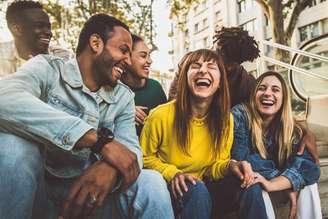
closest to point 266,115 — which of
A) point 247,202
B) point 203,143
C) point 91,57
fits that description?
point 203,143

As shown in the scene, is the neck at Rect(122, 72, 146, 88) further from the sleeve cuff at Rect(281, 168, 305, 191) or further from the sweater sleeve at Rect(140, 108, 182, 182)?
the sleeve cuff at Rect(281, 168, 305, 191)

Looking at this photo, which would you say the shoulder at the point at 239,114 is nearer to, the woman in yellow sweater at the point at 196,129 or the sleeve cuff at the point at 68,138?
the woman in yellow sweater at the point at 196,129

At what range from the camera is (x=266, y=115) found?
2.91m

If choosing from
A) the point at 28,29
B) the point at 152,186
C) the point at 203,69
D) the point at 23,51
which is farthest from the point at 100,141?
the point at 28,29

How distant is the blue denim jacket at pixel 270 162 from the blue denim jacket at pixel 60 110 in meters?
0.92

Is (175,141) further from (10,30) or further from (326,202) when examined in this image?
(10,30)

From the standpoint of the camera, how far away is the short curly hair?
342cm

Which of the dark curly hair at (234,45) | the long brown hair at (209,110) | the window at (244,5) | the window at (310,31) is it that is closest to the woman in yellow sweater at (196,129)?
the long brown hair at (209,110)

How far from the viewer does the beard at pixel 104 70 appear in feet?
6.86

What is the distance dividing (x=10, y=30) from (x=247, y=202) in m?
2.57

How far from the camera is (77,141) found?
1599mm

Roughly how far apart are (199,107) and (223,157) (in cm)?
37

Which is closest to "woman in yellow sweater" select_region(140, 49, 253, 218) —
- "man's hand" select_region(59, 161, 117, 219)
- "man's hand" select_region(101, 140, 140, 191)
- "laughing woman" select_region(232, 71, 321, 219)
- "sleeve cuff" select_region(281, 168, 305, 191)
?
"laughing woman" select_region(232, 71, 321, 219)

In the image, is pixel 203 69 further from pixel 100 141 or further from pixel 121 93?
pixel 100 141
